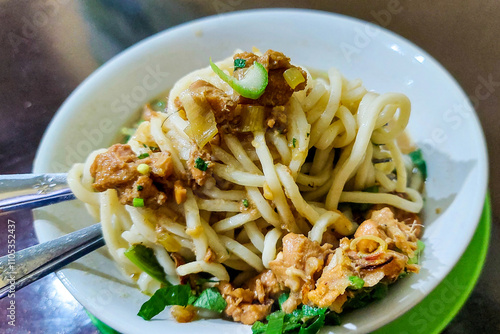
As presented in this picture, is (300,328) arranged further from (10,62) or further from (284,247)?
(10,62)

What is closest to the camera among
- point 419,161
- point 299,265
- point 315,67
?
point 299,265

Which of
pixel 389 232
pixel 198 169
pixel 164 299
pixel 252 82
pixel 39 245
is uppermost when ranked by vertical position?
pixel 252 82

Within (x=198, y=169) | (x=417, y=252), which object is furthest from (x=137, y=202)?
(x=417, y=252)

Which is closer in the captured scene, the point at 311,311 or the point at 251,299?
the point at 311,311

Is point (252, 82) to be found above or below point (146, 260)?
above

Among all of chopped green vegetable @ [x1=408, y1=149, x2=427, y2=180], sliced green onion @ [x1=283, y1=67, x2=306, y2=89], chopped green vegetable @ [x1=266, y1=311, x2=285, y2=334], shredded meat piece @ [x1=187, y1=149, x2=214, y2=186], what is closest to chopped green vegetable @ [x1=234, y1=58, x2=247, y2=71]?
sliced green onion @ [x1=283, y1=67, x2=306, y2=89]

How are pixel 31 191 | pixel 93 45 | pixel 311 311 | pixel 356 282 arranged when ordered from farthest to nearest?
pixel 93 45
pixel 31 191
pixel 311 311
pixel 356 282

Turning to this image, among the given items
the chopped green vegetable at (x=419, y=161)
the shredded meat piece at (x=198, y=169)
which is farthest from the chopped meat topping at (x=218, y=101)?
the chopped green vegetable at (x=419, y=161)

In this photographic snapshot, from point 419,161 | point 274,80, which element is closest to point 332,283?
point 274,80

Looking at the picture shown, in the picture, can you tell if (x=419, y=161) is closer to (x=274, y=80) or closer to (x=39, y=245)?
(x=274, y=80)
